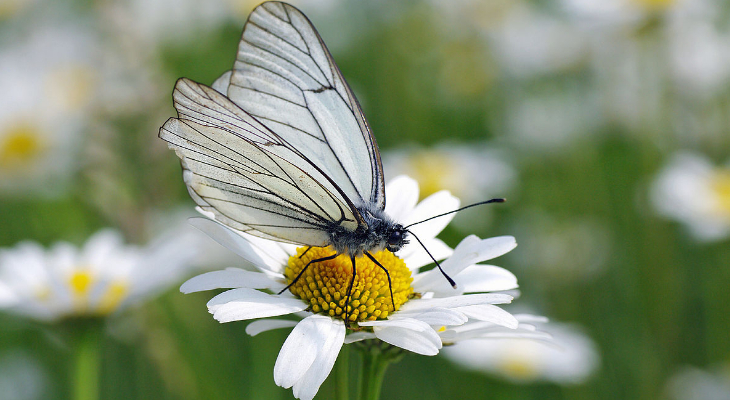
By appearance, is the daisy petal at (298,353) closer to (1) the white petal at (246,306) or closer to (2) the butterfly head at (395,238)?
(1) the white petal at (246,306)

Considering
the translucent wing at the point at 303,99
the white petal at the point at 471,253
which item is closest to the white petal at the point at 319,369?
the white petal at the point at 471,253

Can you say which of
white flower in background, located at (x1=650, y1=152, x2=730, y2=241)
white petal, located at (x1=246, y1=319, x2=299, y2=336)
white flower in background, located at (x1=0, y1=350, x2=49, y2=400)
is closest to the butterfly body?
white petal, located at (x1=246, y1=319, x2=299, y2=336)

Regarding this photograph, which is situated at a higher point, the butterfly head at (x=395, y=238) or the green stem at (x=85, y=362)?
the butterfly head at (x=395, y=238)

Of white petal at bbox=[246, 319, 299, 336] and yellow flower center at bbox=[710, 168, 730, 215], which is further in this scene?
yellow flower center at bbox=[710, 168, 730, 215]

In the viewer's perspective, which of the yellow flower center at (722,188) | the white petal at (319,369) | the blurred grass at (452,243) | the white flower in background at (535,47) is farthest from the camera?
the white flower in background at (535,47)

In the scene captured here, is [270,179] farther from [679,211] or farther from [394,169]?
[679,211]

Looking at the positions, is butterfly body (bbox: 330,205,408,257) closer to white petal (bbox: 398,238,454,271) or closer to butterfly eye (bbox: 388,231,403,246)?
butterfly eye (bbox: 388,231,403,246)
